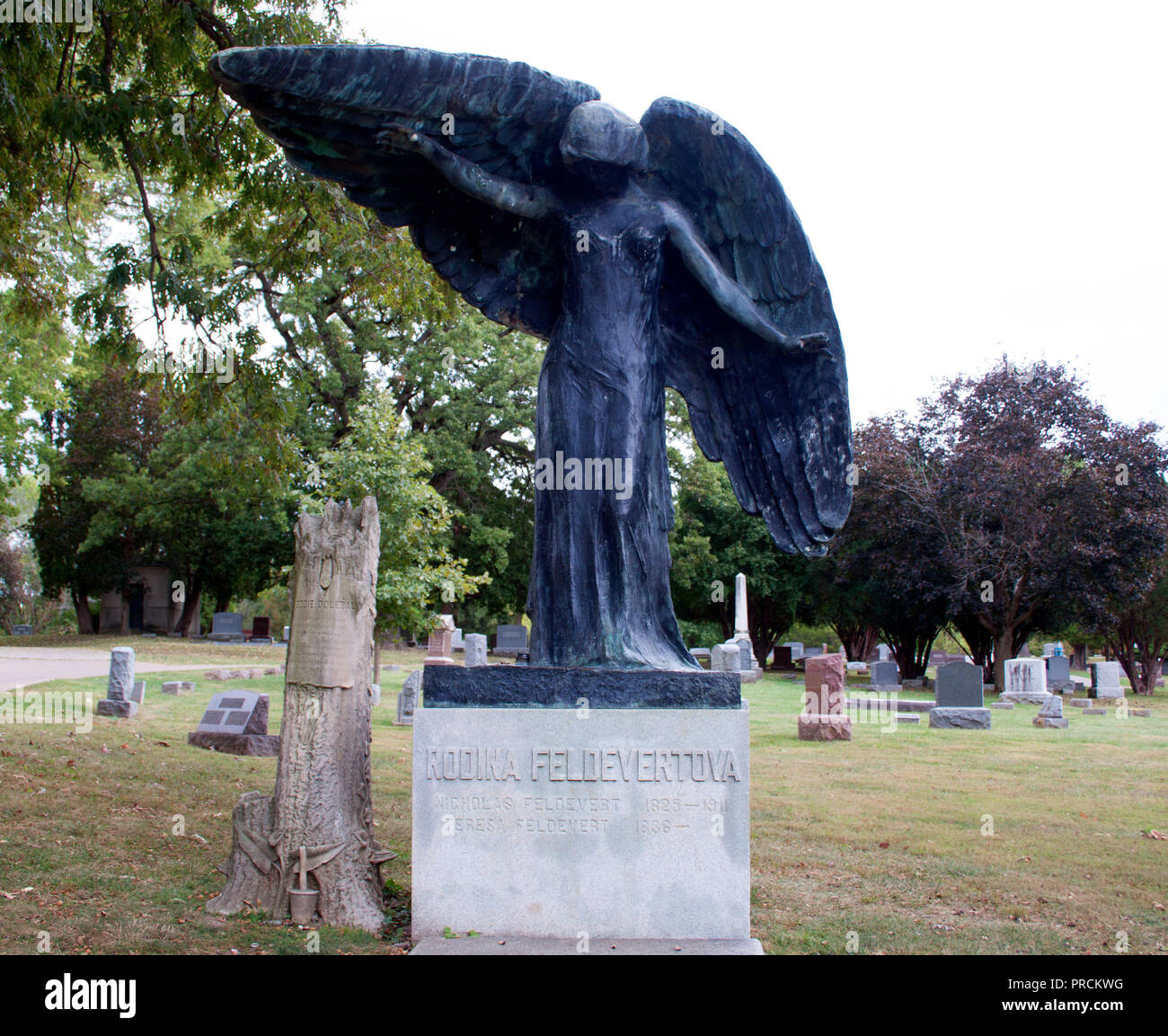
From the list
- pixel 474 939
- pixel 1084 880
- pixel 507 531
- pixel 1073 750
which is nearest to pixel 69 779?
pixel 474 939

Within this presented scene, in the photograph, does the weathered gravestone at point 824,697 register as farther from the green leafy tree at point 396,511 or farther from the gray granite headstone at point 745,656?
the gray granite headstone at point 745,656

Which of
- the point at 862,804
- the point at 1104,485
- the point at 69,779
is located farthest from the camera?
the point at 1104,485

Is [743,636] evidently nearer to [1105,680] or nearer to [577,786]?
[1105,680]

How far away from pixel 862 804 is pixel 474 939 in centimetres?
632

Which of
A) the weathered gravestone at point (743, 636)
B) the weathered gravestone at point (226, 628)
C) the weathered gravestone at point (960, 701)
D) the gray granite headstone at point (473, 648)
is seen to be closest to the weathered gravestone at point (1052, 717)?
the weathered gravestone at point (960, 701)

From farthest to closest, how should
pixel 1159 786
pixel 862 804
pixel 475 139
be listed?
pixel 1159 786 → pixel 862 804 → pixel 475 139

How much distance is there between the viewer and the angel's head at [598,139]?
13.7 ft

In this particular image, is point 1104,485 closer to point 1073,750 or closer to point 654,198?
point 1073,750

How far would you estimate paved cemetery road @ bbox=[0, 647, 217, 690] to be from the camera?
18.2 m

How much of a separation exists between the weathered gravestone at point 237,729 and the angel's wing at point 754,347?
788 centimetres

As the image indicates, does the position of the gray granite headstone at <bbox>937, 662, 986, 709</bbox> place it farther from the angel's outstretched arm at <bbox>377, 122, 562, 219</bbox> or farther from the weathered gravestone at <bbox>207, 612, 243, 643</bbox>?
the weathered gravestone at <bbox>207, 612, 243, 643</bbox>

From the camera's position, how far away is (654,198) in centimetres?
454

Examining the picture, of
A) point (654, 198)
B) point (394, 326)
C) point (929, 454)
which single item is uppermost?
point (394, 326)

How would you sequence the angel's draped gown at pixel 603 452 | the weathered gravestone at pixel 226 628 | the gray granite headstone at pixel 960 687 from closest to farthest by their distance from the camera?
1. the angel's draped gown at pixel 603 452
2. the gray granite headstone at pixel 960 687
3. the weathered gravestone at pixel 226 628
